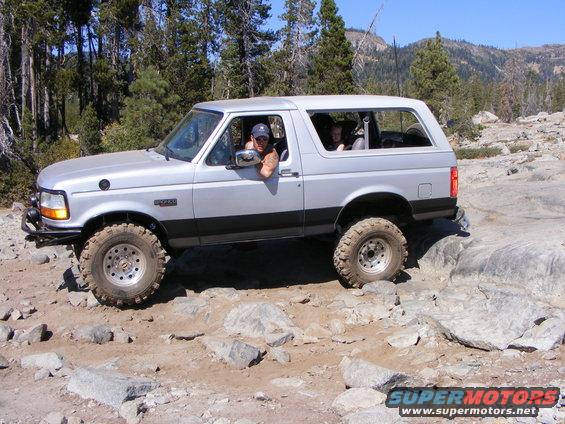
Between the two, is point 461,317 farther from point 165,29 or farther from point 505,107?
point 505,107

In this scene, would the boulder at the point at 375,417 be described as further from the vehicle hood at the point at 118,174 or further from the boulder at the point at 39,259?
the boulder at the point at 39,259

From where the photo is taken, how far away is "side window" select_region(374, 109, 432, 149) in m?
7.86

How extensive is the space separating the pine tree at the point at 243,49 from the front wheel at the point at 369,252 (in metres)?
22.7

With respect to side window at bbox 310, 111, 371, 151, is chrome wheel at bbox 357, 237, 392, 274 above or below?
below

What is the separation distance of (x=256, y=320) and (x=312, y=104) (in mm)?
2565

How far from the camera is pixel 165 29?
90.9ft

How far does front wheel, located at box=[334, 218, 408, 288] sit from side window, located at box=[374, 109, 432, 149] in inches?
43.5

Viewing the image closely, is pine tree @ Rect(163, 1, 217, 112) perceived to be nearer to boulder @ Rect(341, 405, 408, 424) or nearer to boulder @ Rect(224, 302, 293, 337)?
boulder @ Rect(224, 302, 293, 337)

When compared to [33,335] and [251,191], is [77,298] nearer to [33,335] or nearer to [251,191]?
[33,335]

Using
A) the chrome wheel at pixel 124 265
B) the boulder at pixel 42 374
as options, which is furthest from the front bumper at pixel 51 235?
the boulder at pixel 42 374

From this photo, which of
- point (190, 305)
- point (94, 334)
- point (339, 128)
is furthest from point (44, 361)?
point (339, 128)

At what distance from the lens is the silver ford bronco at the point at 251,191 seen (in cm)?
651

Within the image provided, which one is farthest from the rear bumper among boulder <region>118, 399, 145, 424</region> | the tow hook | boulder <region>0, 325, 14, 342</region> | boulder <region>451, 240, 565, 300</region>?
boulder <region>0, 325, 14, 342</region>

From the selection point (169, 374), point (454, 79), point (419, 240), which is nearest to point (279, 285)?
point (419, 240)
